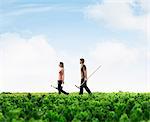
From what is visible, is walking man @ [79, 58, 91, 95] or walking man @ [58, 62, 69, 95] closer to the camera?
walking man @ [79, 58, 91, 95]

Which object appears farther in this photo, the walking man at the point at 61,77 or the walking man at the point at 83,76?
the walking man at the point at 61,77

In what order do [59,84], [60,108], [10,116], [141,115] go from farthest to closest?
[59,84]
[60,108]
[141,115]
[10,116]

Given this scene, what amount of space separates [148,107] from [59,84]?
16.7 metres

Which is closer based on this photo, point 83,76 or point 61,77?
point 83,76

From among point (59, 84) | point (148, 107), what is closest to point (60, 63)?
point (59, 84)

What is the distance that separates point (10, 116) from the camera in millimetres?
10422

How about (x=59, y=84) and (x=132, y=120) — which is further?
(x=59, y=84)

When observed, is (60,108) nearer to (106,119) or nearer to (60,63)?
(106,119)

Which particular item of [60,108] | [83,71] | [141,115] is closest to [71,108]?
[60,108]

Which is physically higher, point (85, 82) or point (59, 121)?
point (85, 82)

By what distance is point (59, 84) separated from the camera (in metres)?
29.4

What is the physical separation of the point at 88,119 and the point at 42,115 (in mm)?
1409

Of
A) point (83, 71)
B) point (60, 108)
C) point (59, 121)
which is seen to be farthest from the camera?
point (83, 71)

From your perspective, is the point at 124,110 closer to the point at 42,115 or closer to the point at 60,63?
the point at 42,115
